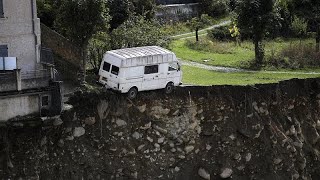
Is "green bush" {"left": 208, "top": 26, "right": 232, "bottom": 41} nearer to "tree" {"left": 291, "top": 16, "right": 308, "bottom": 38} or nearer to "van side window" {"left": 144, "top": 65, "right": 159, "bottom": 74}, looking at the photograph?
"tree" {"left": 291, "top": 16, "right": 308, "bottom": 38}

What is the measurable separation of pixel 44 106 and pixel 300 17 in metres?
34.5

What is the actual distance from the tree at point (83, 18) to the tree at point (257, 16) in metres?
14.8

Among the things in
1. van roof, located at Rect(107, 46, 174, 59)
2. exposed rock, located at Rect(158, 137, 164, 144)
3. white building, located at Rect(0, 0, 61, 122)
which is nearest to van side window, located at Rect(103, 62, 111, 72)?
van roof, located at Rect(107, 46, 174, 59)

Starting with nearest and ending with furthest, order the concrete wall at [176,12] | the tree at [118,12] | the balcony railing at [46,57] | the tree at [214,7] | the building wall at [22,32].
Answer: the building wall at [22,32], the balcony railing at [46,57], the tree at [118,12], the concrete wall at [176,12], the tree at [214,7]

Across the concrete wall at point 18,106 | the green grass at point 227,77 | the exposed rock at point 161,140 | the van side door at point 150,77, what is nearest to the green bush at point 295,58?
the green grass at point 227,77

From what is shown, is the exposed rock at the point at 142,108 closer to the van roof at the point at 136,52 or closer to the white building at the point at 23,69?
the van roof at the point at 136,52

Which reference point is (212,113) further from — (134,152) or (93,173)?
(93,173)

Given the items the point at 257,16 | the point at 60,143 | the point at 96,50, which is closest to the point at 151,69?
the point at 96,50

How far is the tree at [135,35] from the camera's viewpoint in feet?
121

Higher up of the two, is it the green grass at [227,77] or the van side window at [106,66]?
the van side window at [106,66]

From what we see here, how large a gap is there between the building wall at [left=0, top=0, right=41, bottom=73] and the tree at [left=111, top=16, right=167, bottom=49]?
8.38 meters

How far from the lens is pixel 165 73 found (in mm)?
33125

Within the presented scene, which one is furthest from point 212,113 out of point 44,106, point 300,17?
point 300,17

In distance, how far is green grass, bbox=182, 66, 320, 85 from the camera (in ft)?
123
